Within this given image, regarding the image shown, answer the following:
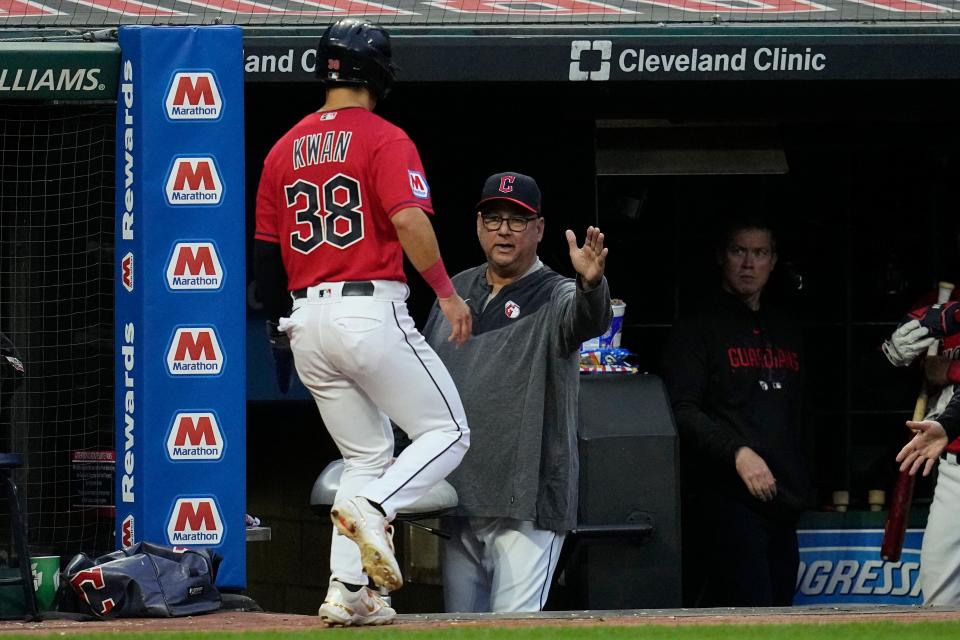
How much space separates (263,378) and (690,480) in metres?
1.89

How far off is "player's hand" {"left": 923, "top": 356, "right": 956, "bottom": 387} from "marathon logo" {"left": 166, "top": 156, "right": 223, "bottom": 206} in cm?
268

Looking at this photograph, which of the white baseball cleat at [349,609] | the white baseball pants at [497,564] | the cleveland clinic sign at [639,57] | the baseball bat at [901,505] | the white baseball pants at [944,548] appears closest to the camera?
the white baseball cleat at [349,609]

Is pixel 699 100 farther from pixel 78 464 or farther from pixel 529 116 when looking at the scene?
pixel 78 464

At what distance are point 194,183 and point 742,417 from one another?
7.71 feet

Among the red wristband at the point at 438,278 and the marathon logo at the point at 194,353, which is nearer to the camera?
the red wristband at the point at 438,278

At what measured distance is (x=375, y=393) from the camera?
508 cm

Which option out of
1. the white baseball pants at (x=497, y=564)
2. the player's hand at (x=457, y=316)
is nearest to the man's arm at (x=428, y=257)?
the player's hand at (x=457, y=316)

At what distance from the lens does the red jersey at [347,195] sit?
5031mm

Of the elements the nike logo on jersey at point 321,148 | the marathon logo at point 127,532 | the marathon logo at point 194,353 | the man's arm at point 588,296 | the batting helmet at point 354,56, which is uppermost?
the batting helmet at point 354,56

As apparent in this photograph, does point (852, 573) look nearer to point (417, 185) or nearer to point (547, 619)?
point (547, 619)

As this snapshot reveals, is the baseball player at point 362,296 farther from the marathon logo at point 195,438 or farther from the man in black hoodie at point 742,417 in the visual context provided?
the man in black hoodie at point 742,417

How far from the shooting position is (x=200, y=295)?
6.26 metres

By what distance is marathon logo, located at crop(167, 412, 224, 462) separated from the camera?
6238 mm

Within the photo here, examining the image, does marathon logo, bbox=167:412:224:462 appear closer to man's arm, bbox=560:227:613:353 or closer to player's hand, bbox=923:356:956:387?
man's arm, bbox=560:227:613:353
